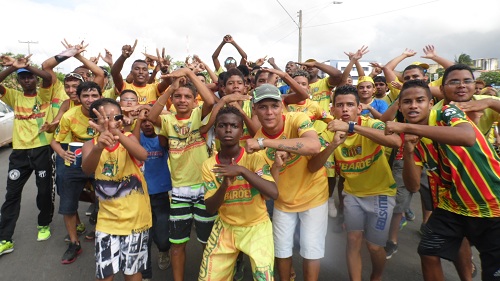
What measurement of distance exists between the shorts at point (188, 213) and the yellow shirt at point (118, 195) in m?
0.41

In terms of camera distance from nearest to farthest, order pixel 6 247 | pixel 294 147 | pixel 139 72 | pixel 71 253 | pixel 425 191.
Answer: pixel 294 147 < pixel 71 253 < pixel 6 247 < pixel 425 191 < pixel 139 72

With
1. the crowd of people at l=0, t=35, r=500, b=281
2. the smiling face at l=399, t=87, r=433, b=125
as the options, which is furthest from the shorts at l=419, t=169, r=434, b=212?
the smiling face at l=399, t=87, r=433, b=125

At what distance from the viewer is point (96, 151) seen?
245cm

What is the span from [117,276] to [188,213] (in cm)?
118

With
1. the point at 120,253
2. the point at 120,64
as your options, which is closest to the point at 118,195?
the point at 120,253

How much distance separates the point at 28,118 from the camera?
14.3ft

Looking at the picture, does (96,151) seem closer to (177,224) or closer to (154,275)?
(177,224)

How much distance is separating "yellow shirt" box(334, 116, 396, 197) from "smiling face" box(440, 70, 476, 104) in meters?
0.69

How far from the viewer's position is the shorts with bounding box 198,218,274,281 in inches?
96.8

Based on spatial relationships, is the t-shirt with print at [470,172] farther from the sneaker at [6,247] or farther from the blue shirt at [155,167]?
the sneaker at [6,247]

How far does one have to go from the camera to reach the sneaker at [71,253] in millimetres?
3736

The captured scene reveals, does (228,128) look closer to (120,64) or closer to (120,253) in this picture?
(120,253)

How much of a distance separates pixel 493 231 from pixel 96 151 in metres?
3.09

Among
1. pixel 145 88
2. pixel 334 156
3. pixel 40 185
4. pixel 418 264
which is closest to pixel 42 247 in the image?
pixel 40 185
